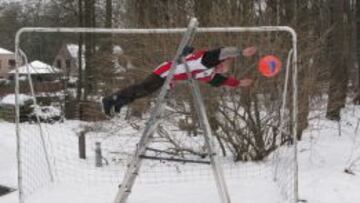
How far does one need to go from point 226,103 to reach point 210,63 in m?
3.75

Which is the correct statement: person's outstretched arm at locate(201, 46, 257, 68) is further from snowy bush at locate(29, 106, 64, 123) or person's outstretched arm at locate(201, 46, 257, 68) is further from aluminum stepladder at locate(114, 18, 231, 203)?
snowy bush at locate(29, 106, 64, 123)

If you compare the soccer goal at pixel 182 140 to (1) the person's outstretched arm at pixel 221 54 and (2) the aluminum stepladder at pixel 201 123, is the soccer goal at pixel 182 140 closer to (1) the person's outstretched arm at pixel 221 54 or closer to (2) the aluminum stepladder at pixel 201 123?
(2) the aluminum stepladder at pixel 201 123

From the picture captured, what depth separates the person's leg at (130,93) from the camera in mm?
5148

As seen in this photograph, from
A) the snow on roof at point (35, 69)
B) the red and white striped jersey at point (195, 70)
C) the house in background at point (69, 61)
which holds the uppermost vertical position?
the red and white striped jersey at point (195, 70)

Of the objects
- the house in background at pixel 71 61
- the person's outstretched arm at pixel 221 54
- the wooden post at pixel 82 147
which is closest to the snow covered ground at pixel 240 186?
the wooden post at pixel 82 147

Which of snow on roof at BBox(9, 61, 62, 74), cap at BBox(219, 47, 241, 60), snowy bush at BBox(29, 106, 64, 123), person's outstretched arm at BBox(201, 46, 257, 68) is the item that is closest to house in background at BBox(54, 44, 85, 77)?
snowy bush at BBox(29, 106, 64, 123)

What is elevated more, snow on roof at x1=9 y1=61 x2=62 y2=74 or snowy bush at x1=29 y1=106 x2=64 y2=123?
snow on roof at x1=9 y1=61 x2=62 y2=74

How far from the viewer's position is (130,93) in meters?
5.20

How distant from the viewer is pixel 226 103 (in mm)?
8742

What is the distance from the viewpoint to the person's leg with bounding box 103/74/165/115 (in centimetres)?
515

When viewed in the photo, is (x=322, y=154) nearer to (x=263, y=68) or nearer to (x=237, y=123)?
(x=237, y=123)

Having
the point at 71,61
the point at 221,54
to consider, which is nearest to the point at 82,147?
the point at 221,54

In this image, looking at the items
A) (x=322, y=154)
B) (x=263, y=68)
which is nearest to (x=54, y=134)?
(x=322, y=154)

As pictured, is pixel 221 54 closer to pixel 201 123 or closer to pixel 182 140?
pixel 201 123
